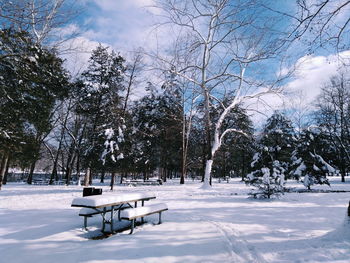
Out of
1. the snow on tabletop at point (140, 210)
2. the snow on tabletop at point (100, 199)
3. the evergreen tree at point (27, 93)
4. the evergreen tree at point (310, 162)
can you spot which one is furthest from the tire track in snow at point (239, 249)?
the evergreen tree at point (310, 162)

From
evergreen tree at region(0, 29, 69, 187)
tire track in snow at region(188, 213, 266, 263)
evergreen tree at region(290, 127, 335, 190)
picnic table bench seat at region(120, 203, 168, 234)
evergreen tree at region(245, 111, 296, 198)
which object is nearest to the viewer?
tire track in snow at region(188, 213, 266, 263)

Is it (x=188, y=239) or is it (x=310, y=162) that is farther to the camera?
(x=310, y=162)

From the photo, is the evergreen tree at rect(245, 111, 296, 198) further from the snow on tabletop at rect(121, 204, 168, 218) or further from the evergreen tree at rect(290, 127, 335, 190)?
the snow on tabletop at rect(121, 204, 168, 218)

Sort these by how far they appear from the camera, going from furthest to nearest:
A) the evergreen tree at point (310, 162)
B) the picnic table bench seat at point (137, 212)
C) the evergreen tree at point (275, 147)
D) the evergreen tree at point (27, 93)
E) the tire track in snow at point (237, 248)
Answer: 1. the evergreen tree at point (275, 147)
2. the evergreen tree at point (310, 162)
3. the evergreen tree at point (27, 93)
4. the picnic table bench seat at point (137, 212)
5. the tire track in snow at point (237, 248)

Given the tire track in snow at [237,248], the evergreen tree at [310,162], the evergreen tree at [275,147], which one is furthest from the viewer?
the evergreen tree at [275,147]

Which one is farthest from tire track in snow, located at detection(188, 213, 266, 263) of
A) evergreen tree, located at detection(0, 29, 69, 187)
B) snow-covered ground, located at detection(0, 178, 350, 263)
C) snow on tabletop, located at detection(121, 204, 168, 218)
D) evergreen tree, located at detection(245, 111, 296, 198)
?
evergreen tree, located at detection(245, 111, 296, 198)

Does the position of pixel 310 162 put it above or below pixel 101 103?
below

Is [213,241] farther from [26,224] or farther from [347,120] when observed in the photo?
[347,120]

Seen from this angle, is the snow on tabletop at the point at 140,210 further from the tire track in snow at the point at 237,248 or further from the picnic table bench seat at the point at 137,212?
the tire track in snow at the point at 237,248

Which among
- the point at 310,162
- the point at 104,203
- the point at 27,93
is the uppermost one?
the point at 27,93

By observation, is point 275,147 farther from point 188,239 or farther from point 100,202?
point 100,202

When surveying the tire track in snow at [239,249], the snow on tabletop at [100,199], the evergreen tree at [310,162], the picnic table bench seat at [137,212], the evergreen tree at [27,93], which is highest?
the evergreen tree at [27,93]

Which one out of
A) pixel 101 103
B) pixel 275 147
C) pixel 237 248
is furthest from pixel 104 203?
pixel 275 147

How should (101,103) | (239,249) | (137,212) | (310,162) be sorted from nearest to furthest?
(239,249)
(137,212)
(310,162)
(101,103)
